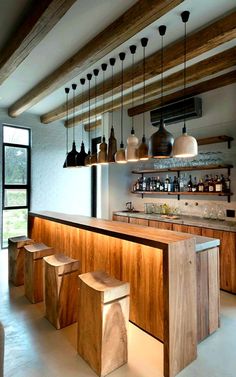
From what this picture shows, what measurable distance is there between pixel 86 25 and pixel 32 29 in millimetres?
588

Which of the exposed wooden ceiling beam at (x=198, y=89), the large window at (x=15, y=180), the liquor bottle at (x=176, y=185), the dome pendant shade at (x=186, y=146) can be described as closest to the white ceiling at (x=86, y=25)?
the exposed wooden ceiling beam at (x=198, y=89)

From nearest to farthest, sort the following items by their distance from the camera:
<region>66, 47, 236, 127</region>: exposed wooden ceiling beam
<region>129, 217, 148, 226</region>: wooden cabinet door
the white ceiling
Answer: the white ceiling → <region>66, 47, 236, 127</region>: exposed wooden ceiling beam → <region>129, 217, 148, 226</region>: wooden cabinet door

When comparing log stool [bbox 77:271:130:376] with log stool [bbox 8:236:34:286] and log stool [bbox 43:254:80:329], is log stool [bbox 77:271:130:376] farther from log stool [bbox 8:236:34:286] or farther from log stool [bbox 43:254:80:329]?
log stool [bbox 8:236:34:286]

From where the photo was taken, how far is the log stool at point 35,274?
3.22 metres

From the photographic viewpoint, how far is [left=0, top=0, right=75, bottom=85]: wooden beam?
2137mm

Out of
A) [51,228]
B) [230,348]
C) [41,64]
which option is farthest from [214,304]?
[41,64]

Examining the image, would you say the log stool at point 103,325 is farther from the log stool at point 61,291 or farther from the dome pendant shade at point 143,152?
the dome pendant shade at point 143,152

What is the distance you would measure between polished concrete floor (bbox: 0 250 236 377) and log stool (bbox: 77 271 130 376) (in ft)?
0.29

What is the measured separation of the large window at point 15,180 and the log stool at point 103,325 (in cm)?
423

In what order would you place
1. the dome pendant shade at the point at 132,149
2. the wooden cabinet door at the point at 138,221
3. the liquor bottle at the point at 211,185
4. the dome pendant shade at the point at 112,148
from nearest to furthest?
the dome pendant shade at the point at 132,149 → the dome pendant shade at the point at 112,148 → the liquor bottle at the point at 211,185 → the wooden cabinet door at the point at 138,221

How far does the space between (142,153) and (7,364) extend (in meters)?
2.51


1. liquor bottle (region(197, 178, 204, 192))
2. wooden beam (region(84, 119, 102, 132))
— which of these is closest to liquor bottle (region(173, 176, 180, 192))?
liquor bottle (region(197, 178, 204, 192))

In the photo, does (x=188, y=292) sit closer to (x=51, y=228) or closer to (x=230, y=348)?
(x=230, y=348)

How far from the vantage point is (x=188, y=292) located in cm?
211
